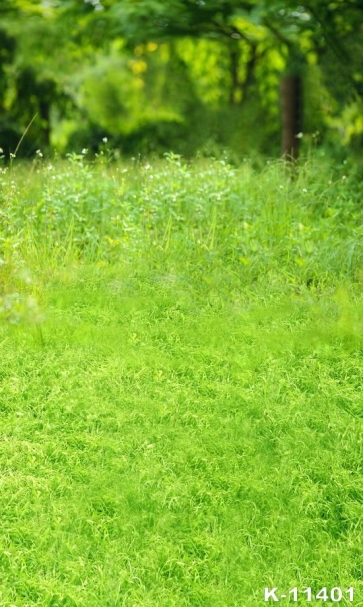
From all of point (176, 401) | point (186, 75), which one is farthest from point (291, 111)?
point (176, 401)

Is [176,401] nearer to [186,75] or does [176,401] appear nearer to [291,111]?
[291,111]

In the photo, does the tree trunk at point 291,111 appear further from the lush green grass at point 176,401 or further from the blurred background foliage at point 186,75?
the lush green grass at point 176,401

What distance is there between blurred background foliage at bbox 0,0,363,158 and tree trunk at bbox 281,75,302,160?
0.5 inches

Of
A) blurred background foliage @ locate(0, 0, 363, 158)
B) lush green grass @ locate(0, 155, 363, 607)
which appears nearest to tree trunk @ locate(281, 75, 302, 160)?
blurred background foliage @ locate(0, 0, 363, 158)

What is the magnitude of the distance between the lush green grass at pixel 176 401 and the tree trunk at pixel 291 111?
3.42 metres

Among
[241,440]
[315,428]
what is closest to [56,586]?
[241,440]

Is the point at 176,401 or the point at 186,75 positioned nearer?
the point at 176,401

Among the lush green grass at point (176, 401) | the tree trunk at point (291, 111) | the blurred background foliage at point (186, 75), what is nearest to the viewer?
the lush green grass at point (176, 401)

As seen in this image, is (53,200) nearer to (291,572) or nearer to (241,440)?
(241,440)

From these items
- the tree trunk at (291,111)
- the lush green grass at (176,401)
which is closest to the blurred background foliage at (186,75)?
the tree trunk at (291,111)

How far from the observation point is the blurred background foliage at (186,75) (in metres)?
8.72

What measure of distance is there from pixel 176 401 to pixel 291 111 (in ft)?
21.2

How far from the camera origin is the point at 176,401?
4465 mm

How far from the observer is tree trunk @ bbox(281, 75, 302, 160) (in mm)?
10094
